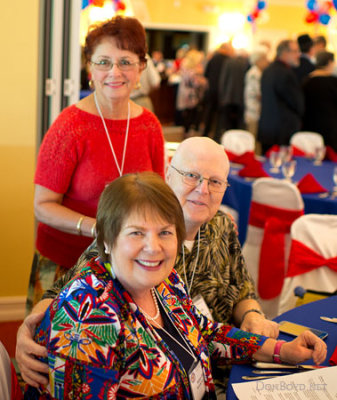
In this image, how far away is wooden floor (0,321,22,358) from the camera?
3478mm

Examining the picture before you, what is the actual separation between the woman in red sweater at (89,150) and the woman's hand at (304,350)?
3.08ft

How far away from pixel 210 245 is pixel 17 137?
198cm

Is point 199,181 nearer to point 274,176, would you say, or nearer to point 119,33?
point 119,33

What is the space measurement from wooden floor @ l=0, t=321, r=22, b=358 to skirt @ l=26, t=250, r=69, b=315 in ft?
3.21

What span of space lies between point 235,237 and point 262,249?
4.62 ft

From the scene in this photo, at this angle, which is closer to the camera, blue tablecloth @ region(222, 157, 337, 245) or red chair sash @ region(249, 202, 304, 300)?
red chair sash @ region(249, 202, 304, 300)

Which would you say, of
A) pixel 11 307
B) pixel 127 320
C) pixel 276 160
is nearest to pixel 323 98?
pixel 276 160

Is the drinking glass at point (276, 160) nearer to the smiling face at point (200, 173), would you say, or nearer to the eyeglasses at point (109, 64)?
the eyeglasses at point (109, 64)

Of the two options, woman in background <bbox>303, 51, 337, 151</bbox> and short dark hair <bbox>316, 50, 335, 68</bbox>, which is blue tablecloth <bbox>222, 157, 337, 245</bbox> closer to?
woman in background <bbox>303, 51, 337, 151</bbox>

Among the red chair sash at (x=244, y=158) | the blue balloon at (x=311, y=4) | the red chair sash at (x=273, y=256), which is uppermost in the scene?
the blue balloon at (x=311, y=4)

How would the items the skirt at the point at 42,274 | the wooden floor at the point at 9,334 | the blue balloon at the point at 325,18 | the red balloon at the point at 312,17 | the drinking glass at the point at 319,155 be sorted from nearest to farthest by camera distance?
the skirt at the point at 42,274
the wooden floor at the point at 9,334
the drinking glass at the point at 319,155
the blue balloon at the point at 325,18
the red balloon at the point at 312,17

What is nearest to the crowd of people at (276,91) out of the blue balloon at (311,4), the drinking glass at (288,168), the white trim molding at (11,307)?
the drinking glass at (288,168)

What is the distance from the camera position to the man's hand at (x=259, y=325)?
6.16 ft

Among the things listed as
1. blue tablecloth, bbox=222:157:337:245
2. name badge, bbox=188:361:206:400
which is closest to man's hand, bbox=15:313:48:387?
name badge, bbox=188:361:206:400
